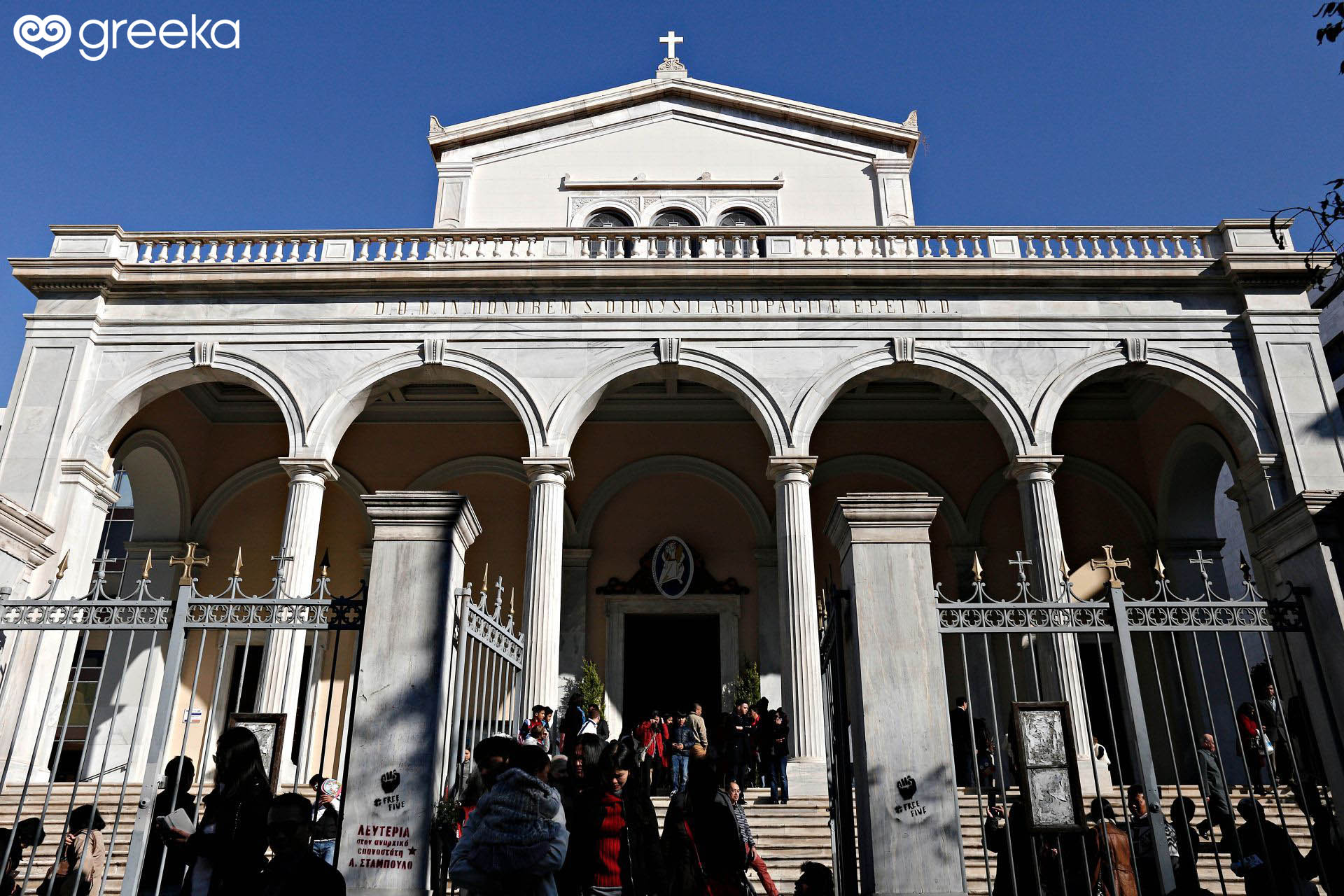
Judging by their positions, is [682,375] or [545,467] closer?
[545,467]

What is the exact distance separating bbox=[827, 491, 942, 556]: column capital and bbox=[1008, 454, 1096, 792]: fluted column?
713 centimetres

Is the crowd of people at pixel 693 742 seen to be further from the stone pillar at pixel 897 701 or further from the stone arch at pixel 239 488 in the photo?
the stone arch at pixel 239 488

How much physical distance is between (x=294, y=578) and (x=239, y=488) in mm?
5764

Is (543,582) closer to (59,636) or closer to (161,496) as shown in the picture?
(59,636)

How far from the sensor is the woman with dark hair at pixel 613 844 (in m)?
6.02

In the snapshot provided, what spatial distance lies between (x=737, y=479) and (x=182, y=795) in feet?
42.2

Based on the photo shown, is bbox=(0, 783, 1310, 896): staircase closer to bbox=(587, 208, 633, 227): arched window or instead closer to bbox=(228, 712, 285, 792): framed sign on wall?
bbox=(228, 712, 285, 792): framed sign on wall

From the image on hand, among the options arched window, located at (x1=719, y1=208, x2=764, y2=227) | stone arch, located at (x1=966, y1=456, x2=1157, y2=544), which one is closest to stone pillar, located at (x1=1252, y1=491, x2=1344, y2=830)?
stone arch, located at (x1=966, y1=456, x2=1157, y2=544)

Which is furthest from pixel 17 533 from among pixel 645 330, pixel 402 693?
pixel 645 330

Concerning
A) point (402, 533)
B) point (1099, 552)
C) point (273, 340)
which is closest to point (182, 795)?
point (402, 533)

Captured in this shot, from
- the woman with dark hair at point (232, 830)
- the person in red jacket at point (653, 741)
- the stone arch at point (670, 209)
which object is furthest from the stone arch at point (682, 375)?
the woman with dark hair at point (232, 830)

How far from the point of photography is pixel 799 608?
14.0 metres

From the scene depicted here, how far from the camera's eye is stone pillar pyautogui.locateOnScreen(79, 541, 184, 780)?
16375mm

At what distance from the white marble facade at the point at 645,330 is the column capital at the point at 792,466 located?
0.03 metres
